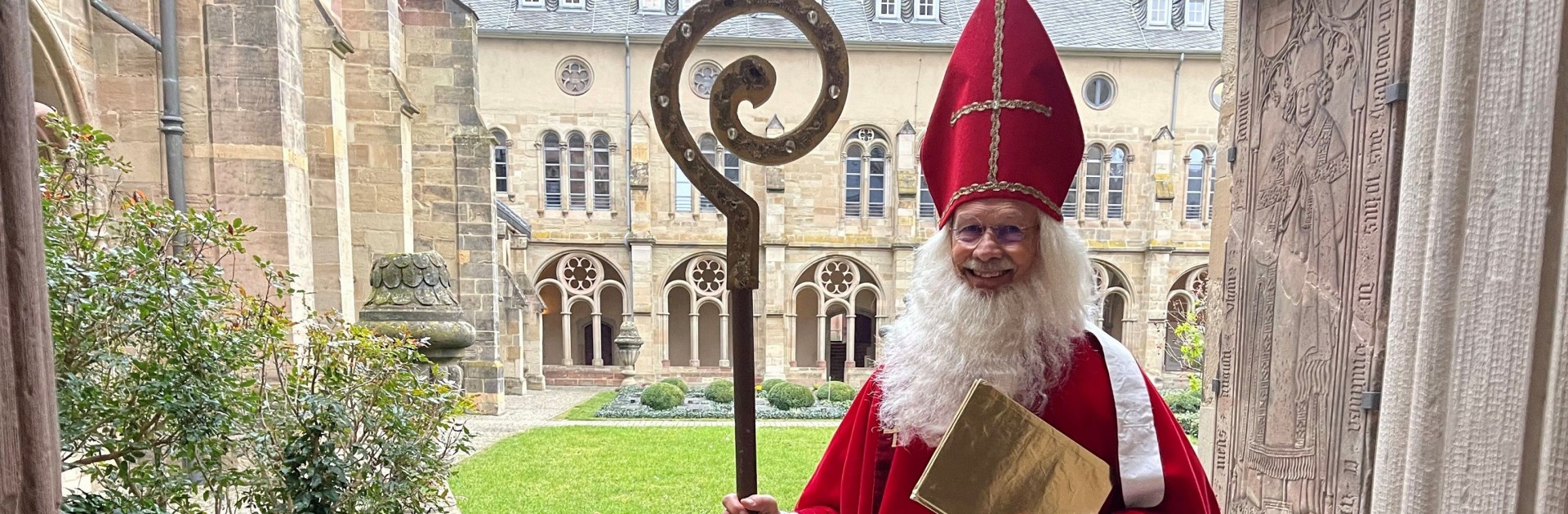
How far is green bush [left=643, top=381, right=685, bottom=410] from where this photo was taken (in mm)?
9922

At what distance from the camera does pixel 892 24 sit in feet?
48.9

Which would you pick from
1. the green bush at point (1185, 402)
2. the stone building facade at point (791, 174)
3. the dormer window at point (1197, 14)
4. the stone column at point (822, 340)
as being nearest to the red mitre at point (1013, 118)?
the green bush at point (1185, 402)

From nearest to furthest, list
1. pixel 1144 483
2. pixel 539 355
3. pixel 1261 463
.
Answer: pixel 1144 483
pixel 1261 463
pixel 539 355

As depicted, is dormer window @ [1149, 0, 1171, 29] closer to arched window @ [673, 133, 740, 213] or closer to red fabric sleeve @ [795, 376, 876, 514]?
arched window @ [673, 133, 740, 213]

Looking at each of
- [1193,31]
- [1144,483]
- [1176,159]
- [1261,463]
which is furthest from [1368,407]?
[1193,31]

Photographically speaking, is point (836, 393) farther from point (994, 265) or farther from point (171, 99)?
point (994, 265)

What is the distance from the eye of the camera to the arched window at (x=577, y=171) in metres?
14.0

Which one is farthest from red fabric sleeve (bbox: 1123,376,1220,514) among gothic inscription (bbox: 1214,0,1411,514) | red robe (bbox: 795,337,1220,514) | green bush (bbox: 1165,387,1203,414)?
green bush (bbox: 1165,387,1203,414)

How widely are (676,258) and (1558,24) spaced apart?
13866 millimetres

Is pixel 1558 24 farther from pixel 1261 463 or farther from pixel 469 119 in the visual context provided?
pixel 469 119

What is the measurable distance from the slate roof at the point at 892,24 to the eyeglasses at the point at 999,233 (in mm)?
12974

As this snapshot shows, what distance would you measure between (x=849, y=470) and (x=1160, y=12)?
17.5m

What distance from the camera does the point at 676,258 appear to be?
46.5ft

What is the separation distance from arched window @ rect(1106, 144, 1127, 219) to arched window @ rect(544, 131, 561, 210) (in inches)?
467
